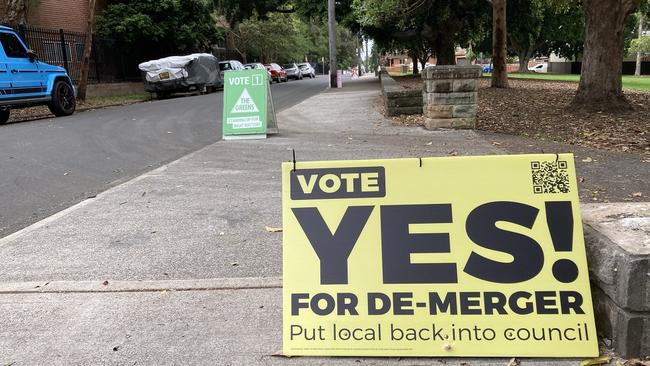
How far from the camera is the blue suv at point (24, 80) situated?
547 inches

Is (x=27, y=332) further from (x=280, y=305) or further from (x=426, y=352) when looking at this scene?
(x=426, y=352)

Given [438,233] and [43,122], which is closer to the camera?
[438,233]

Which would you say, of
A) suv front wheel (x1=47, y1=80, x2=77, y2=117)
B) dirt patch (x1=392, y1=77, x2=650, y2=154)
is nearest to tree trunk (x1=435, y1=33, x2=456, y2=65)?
dirt patch (x1=392, y1=77, x2=650, y2=154)

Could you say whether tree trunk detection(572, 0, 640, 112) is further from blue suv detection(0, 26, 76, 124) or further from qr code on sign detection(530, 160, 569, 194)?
blue suv detection(0, 26, 76, 124)

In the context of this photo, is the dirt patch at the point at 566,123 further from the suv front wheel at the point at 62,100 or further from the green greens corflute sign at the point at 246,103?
the suv front wheel at the point at 62,100

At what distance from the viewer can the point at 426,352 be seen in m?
2.81

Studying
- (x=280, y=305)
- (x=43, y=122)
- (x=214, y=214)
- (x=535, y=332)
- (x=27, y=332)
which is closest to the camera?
(x=535, y=332)

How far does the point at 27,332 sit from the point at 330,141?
6942 mm

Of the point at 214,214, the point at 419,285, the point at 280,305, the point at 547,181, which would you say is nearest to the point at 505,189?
the point at 547,181

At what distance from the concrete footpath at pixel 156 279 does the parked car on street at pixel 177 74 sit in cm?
1796

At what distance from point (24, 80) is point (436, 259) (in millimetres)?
14664

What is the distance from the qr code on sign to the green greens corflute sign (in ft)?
25.8

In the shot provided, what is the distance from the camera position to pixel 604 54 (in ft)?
37.5

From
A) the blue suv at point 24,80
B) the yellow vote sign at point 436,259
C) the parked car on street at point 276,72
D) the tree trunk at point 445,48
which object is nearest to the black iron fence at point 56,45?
the blue suv at point 24,80
